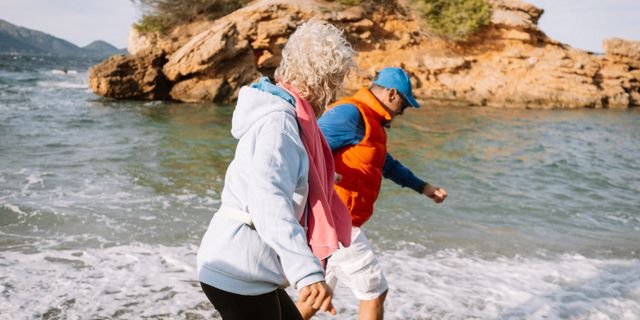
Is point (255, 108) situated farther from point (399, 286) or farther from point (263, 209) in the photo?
point (399, 286)

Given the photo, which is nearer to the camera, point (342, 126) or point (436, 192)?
point (342, 126)

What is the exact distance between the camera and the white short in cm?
317

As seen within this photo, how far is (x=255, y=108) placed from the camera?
193 cm

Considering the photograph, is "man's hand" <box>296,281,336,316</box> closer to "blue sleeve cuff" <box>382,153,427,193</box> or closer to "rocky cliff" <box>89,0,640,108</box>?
"blue sleeve cuff" <box>382,153,427,193</box>

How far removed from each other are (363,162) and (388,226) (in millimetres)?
3369

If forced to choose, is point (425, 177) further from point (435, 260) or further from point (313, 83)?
point (313, 83)

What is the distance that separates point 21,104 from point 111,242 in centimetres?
1502

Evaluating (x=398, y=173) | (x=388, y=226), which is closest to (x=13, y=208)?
(x=388, y=226)

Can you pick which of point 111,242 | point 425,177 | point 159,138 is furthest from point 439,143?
point 111,242

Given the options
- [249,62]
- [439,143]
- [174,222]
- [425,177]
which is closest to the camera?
[174,222]

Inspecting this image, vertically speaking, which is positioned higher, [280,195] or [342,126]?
[342,126]

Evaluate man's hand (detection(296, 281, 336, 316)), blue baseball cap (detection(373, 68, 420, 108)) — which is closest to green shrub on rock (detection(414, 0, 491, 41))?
blue baseball cap (detection(373, 68, 420, 108))

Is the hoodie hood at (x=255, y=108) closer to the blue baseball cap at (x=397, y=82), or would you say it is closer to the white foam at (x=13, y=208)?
the blue baseball cap at (x=397, y=82)

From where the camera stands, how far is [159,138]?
487 inches
